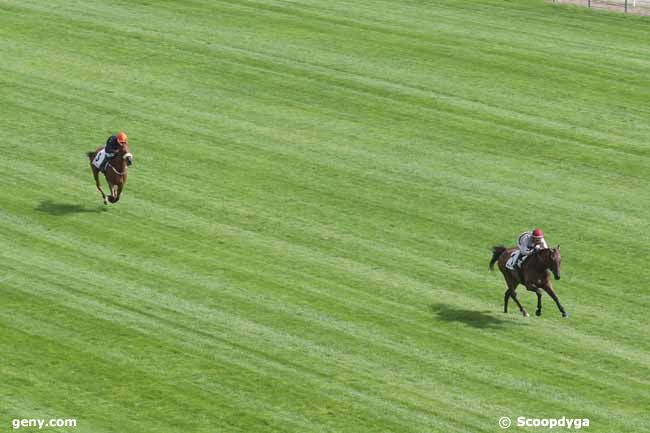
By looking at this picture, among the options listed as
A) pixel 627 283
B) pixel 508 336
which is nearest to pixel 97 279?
pixel 508 336

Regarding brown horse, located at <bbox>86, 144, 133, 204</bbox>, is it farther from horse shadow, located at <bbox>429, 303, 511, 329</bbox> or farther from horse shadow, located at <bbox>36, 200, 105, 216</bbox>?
horse shadow, located at <bbox>429, 303, 511, 329</bbox>

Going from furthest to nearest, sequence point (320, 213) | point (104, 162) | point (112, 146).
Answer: point (320, 213)
point (104, 162)
point (112, 146)

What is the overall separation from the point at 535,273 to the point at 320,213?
291 inches

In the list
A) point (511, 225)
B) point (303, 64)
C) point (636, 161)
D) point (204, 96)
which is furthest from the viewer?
point (303, 64)

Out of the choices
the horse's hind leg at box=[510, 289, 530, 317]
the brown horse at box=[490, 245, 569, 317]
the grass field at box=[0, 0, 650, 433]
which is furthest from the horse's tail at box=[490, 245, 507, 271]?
Result: the horse's hind leg at box=[510, 289, 530, 317]

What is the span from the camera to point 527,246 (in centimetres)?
2584

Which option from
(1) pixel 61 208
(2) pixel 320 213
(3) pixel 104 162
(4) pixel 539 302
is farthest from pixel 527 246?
(1) pixel 61 208

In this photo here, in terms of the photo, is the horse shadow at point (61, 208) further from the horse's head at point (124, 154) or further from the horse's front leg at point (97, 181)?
the horse's head at point (124, 154)

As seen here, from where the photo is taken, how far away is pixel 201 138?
3628 centimetres

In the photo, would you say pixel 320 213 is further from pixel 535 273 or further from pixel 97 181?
pixel 535 273

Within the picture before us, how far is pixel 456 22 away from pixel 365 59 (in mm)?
5818

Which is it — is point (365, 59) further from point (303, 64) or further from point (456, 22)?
point (456, 22)

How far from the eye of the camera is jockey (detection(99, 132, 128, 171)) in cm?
3003

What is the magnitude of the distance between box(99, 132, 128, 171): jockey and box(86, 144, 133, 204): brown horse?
62mm
